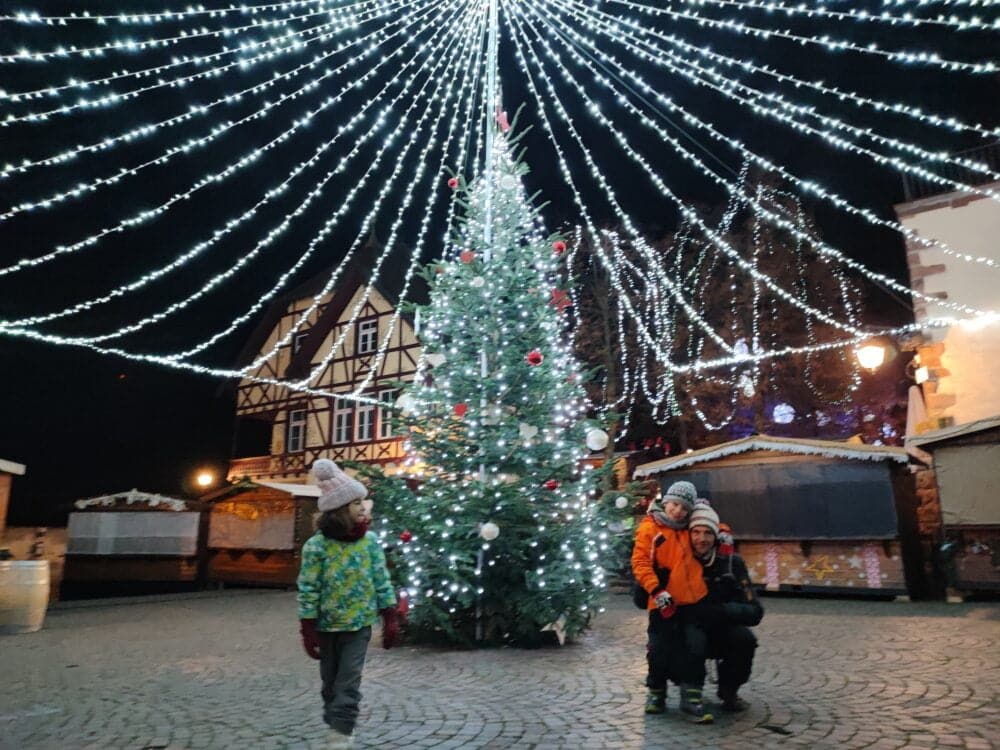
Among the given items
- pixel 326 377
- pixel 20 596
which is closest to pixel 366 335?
pixel 326 377

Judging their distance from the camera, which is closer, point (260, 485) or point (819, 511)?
point (819, 511)

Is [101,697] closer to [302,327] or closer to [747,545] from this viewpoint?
[747,545]

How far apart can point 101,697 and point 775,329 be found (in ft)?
55.3

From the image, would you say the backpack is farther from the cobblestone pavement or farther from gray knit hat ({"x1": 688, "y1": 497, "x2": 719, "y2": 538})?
the cobblestone pavement

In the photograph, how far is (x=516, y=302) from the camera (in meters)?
7.99

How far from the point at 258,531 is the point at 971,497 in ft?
44.5

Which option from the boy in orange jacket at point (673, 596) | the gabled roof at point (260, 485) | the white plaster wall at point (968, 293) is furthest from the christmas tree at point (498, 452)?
the gabled roof at point (260, 485)

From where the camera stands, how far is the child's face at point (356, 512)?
12.4 ft

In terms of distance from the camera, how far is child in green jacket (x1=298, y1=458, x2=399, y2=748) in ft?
11.7

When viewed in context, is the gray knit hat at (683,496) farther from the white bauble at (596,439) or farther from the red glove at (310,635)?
the white bauble at (596,439)

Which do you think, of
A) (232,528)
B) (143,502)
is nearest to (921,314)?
(232,528)

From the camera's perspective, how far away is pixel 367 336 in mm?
21391

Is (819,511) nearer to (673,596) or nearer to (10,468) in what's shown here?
(673,596)

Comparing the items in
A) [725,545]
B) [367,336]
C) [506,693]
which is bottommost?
[506,693]
